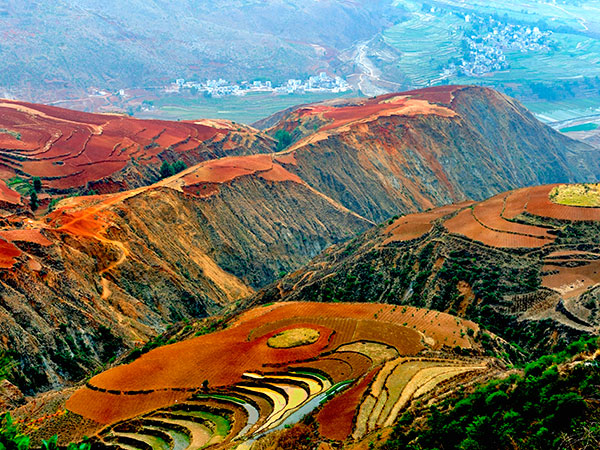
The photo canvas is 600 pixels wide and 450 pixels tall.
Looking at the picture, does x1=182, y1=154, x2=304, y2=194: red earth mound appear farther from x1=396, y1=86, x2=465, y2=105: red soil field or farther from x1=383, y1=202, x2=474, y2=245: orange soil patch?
x1=396, y1=86, x2=465, y2=105: red soil field

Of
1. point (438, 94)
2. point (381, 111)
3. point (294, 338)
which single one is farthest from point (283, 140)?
point (294, 338)

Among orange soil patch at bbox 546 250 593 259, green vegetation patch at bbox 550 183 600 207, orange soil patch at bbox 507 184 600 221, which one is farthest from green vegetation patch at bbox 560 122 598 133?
orange soil patch at bbox 546 250 593 259

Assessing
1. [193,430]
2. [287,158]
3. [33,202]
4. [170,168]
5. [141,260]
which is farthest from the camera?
[287,158]

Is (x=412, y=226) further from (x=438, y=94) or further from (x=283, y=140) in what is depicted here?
(x=438, y=94)

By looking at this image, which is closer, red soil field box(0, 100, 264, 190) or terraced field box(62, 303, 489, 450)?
terraced field box(62, 303, 489, 450)

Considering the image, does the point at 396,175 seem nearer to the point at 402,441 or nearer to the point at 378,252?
the point at 378,252
